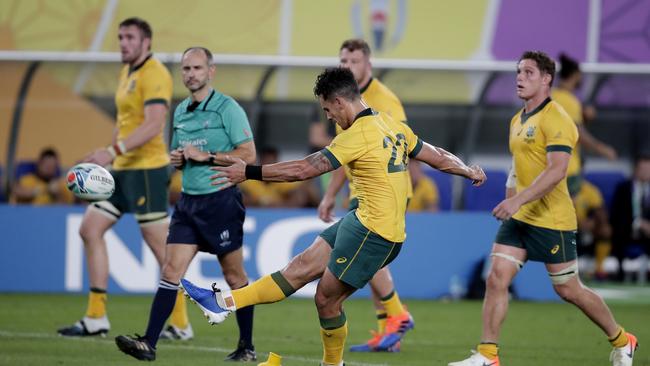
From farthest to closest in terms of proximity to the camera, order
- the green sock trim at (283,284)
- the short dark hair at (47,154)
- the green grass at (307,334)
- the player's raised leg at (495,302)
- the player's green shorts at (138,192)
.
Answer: the short dark hair at (47,154) < the player's green shorts at (138,192) < the green grass at (307,334) < the player's raised leg at (495,302) < the green sock trim at (283,284)

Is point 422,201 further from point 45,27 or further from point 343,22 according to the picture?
point 45,27

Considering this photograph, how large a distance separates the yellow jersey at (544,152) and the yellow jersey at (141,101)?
307cm

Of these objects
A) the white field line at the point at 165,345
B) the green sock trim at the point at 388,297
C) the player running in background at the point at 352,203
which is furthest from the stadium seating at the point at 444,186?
the white field line at the point at 165,345

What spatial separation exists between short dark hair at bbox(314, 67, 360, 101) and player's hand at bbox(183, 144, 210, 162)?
97cm

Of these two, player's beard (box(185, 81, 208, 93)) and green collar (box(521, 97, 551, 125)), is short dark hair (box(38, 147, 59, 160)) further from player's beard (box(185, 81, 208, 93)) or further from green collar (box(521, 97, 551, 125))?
green collar (box(521, 97, 551, 125))

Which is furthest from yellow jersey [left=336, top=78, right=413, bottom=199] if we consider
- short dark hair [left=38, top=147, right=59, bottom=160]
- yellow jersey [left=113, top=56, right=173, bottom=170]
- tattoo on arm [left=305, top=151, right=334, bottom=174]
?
short dark hair [left=38, top=147, right=59, bottom=160]

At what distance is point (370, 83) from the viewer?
32.0 ft

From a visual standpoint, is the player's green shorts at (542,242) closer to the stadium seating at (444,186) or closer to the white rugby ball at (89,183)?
the white rugby ball at (89,183)

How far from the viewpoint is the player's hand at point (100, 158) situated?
9242mm

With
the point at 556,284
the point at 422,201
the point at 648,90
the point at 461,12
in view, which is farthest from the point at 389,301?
the point at 648,90

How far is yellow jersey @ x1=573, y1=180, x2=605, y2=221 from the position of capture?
17.2 metres

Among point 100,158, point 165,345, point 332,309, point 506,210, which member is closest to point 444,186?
point 165,345

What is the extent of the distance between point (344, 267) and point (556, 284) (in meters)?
1.85

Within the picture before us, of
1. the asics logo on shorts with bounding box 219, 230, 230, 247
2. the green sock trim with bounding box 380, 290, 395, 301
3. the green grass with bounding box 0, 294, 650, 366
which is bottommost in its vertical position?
the green grass with bounding box 0, 294, 650, 366
